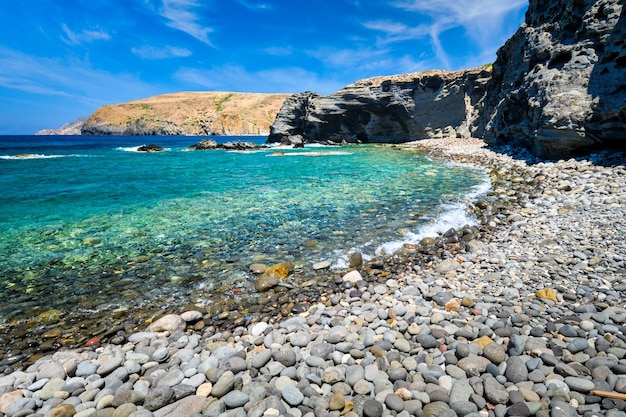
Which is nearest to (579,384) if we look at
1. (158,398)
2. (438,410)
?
(438,410)

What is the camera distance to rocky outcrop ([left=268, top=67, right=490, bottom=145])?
5197 centimetres

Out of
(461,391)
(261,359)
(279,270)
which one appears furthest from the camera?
(279,270)

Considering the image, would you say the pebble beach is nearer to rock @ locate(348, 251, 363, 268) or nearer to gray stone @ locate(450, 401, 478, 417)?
→ gray stone @ locate(450, 401, 478, 417)

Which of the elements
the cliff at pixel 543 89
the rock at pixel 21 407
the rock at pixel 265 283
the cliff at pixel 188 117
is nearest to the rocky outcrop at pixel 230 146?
the cliff at pixel 543 89

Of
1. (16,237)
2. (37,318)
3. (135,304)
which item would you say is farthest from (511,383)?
(16,237)

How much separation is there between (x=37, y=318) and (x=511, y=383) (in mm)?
7754

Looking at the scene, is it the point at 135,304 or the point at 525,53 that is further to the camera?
the point at 525,53

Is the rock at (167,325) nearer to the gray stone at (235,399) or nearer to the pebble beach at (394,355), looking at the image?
the pebble beach at (394,355)

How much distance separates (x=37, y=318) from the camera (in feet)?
19.0

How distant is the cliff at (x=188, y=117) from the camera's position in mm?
162500

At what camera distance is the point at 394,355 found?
414 cm

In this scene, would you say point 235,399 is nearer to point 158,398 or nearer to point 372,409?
point 158,398

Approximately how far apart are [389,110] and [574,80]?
40967 millimetres

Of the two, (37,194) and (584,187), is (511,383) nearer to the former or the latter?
(584,187)
